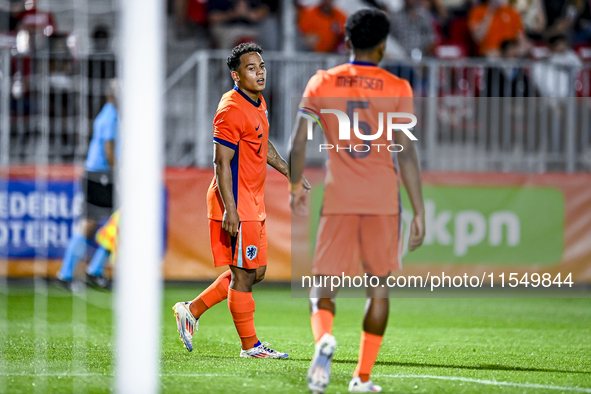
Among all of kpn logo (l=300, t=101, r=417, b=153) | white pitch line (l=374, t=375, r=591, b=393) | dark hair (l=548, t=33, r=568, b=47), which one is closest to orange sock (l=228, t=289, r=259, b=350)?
white pitch line (l=374, t=375, r=591, b=393)

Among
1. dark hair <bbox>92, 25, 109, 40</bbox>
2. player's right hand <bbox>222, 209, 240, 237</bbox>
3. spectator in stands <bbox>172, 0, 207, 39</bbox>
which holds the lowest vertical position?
player's right hand <bbox>222, 209, 240, 237</bbox>

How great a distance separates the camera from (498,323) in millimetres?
7688

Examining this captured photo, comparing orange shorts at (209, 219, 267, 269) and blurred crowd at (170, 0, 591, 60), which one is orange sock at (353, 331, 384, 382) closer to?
orange shorts at (209, 219, 267, 269)

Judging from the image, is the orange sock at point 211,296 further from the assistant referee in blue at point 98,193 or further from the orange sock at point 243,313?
the assistant referee in blue at point 98,193

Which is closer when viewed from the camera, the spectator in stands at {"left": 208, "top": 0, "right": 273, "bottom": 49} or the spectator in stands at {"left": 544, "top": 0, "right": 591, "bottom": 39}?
the spectator in stands at {"left": 208, "top": 0, "right": 273, "bottom": 49}

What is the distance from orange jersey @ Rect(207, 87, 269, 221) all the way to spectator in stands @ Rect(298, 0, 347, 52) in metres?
6.76

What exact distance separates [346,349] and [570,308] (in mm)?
3941

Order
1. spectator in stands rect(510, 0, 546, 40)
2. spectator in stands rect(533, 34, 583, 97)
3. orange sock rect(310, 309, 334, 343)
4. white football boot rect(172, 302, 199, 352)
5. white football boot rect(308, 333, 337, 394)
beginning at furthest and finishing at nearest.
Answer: spectator in stands rect(510, 0, 546, 40)
spectator in stands rect(533, 34, 583, 97)
white football boot rect(172, 302, 199, 352)
orange sock rect(310, 309, 334, 343)
white football boot rect(308, 333, 337, 394)

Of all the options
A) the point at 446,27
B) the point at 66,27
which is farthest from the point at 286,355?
the point at 446,27

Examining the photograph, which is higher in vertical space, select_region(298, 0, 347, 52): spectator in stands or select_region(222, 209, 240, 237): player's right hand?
select_region(298, 0, 347, 52): spectator in stands

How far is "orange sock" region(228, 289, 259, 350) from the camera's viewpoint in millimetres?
5441

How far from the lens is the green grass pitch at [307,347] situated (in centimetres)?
464

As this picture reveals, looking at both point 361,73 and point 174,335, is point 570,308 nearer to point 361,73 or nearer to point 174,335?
point 174,335

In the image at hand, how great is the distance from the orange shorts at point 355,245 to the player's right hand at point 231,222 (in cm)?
93
